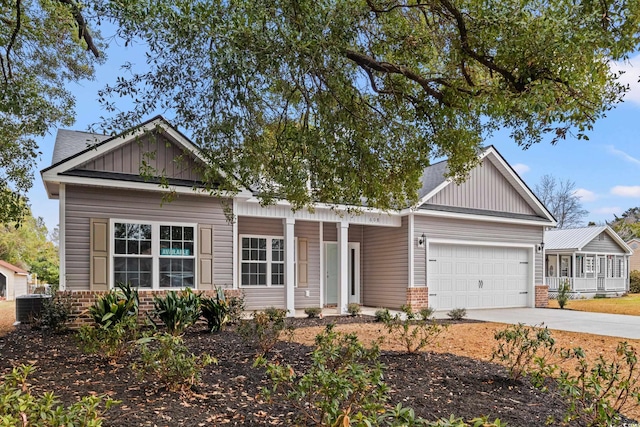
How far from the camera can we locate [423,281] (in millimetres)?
14570

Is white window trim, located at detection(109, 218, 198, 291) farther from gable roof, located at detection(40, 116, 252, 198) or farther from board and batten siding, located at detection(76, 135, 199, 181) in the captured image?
board and batten siding, located at detection(76, 135, 199, 181)

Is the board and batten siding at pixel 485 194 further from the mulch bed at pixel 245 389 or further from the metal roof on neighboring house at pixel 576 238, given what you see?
the metal roof on neighboring house at pixel 576 238

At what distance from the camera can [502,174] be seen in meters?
16.6

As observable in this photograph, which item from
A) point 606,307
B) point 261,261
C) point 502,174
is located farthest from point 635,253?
point 261,261

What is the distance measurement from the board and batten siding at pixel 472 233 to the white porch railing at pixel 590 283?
23.4 feet

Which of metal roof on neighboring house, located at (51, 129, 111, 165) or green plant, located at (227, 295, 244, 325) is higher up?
metal roof on neighboring house, located at (51, 129, 111, 165)

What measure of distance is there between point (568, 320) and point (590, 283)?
1442 centimetres

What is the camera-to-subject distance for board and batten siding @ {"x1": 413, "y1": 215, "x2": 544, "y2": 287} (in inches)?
574

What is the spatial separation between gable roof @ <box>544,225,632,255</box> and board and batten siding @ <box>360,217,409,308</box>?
41.8 ft

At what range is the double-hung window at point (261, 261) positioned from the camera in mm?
13672

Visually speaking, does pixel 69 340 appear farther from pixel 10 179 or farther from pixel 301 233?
pixel 301 233

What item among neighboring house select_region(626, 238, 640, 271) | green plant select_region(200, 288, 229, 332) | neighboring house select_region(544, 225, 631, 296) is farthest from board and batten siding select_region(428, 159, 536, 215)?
neighboring house select_region(626, 238, 640, 271)

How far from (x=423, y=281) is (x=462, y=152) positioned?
775cm

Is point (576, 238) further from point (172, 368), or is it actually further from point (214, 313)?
point (172, 368)
